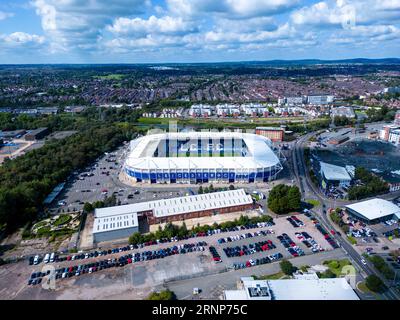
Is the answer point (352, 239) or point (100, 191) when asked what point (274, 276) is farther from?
point (100, 191)

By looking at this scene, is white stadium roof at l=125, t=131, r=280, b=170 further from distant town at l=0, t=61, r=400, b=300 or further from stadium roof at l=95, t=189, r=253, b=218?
stadium roof at l=95, t=189, r=253, b=218


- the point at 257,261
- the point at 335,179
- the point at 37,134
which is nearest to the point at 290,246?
the point at 257,261

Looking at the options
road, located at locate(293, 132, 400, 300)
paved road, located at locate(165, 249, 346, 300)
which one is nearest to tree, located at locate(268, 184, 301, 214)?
road, located at locate(293, 132, 400, 300)

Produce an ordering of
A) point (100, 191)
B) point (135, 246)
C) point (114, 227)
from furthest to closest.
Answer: point (100, 191)
point (114, 227)
point (135, 246)
